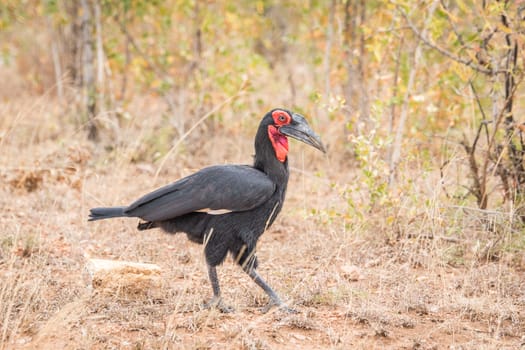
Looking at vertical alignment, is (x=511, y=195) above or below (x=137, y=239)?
above

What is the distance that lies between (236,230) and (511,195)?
2.38 m

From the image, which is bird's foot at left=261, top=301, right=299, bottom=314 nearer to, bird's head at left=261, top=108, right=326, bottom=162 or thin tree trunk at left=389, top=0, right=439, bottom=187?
bird's head at left=261, top=108, right=326, bottom=162

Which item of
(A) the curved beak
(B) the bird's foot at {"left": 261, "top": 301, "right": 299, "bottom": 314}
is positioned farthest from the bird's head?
(B) the bird's foot at {"left": 261, "top": 301, "right": 299, "bottom": 314}

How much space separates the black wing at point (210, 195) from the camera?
4035 millimetres

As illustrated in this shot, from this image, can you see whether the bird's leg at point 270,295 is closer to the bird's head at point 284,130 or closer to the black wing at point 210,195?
the black wing at point 210,195

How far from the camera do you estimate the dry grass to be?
141 inches

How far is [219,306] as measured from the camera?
4000 mm

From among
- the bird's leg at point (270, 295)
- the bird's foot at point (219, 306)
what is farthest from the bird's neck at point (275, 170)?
the bird's foot at point (219, 306)

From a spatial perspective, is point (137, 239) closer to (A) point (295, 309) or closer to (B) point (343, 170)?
(A) point (295, 309)

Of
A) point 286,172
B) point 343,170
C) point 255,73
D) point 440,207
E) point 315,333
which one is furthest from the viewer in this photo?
point 255,73

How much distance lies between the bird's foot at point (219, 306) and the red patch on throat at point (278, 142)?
0.96 metres

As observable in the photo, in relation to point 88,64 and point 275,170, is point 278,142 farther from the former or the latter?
point 88,64

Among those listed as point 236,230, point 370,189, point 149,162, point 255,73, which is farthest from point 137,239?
point 255,73

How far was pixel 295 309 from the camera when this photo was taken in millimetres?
4012
